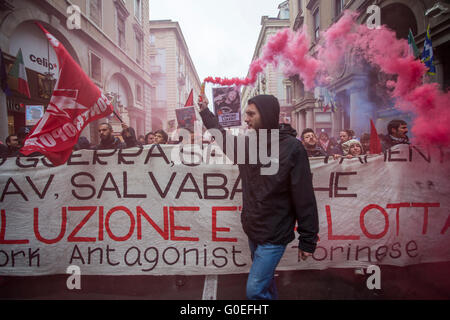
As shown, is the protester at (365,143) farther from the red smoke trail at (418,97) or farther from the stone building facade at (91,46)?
the stone building facade at (91,46)

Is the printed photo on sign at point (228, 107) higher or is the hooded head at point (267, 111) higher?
the printed photo on sign at point (228, 107)

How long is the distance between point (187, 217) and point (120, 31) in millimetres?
17591

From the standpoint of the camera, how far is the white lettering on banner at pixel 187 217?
112 inches

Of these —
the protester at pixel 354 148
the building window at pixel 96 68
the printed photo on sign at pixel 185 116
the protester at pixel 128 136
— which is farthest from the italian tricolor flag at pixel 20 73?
the protester at pixel 354 148

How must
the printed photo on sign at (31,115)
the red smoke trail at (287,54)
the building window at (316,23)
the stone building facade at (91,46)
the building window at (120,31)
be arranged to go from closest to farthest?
the red smoke trail at (287,54), the printed photo on sign at (31,115), the stone building facade at (91,46), the building window at (316,23), the building window at (120,31)

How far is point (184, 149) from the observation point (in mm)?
3113

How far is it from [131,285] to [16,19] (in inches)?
368

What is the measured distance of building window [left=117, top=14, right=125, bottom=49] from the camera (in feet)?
52.9

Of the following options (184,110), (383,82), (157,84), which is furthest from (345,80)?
(157,84)

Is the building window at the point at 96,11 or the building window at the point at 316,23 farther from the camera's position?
the building window at the point at 316,23

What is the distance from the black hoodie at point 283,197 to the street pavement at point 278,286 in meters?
1.17

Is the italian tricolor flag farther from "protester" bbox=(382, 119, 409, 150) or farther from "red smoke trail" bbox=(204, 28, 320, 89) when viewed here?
"protester" bbox=(382, 119, 409, 150)

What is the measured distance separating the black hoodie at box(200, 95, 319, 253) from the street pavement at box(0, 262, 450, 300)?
A: 117 cm

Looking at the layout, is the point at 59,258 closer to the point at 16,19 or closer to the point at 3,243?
the point at 3,243
